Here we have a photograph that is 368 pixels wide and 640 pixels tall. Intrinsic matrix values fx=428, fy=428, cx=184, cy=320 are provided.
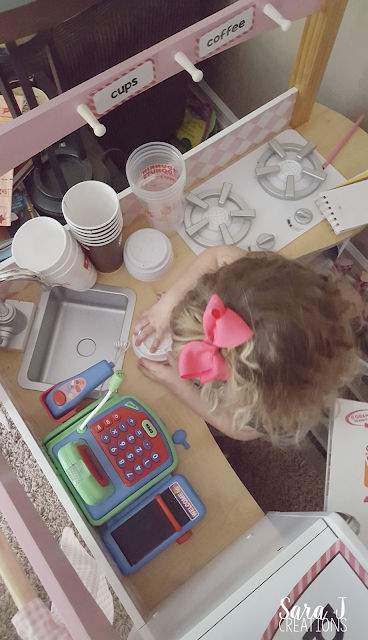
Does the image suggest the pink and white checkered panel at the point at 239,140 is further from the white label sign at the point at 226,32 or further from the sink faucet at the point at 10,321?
the sink faucet at the point at 10,321

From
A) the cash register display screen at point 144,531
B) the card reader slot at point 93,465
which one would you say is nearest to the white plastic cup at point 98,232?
the card reader slot at point 93,465

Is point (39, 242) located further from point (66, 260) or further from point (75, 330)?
point (75, 330)

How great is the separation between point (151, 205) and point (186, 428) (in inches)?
15.6

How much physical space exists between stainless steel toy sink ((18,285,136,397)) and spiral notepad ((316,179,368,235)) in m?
0.41

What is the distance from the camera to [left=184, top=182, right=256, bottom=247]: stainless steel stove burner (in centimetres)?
83

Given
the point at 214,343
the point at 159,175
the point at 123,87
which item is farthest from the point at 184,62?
the point at 214,343

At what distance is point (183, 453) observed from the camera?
0.71 meters

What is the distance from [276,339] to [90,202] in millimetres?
400

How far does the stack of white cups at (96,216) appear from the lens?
0.68 meters

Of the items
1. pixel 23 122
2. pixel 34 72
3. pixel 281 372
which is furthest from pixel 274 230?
pixel 34 72

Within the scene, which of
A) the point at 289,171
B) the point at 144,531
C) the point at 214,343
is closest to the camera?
the point at 214,343

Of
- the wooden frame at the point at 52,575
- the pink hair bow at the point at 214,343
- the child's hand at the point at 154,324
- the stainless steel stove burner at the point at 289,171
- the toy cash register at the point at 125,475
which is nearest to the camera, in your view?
the wooden frame at the point at 52,575

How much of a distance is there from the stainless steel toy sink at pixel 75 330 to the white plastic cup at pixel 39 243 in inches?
4.6

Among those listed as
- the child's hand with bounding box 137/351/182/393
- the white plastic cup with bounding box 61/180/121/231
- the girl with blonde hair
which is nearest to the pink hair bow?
the girl with blonde hair
